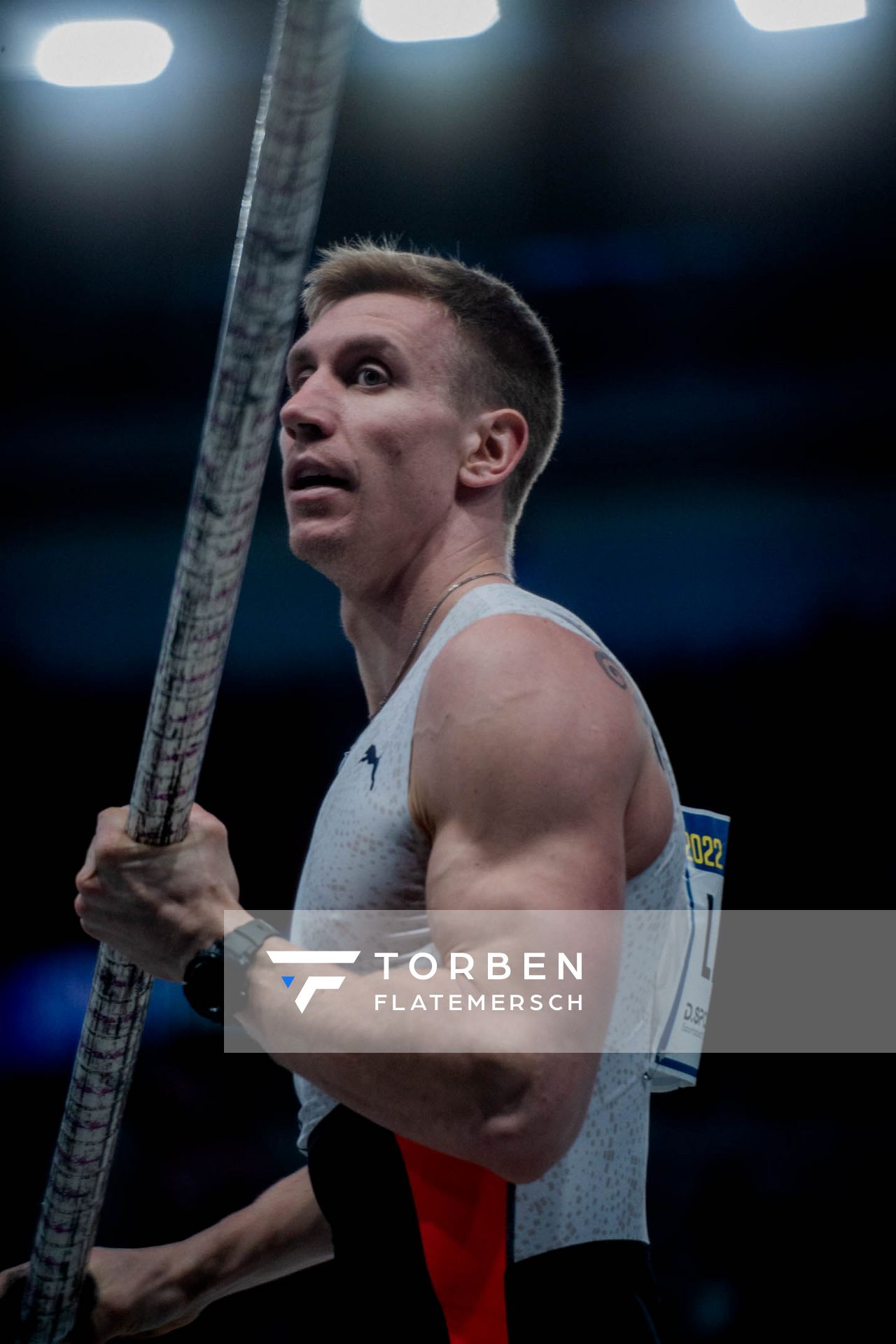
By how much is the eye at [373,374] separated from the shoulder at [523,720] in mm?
450

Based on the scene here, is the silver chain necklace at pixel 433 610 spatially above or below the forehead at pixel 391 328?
below

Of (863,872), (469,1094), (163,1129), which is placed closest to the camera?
(469,1094)

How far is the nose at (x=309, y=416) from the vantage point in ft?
4.55

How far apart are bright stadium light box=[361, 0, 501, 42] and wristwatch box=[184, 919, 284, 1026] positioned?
242 cm

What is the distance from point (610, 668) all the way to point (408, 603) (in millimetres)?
367

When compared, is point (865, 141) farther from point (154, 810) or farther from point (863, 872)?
point (154, 810)

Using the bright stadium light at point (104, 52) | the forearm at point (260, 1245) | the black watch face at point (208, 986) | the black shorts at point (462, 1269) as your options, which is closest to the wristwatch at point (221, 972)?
the black watch face at point (208, 986)

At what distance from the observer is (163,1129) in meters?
3.38

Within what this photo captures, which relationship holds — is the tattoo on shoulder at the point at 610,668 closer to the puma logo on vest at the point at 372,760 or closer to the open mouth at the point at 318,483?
the puma logo on vest at the point at 372,760

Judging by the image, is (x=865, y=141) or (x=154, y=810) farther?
→ (x=865, y=141)

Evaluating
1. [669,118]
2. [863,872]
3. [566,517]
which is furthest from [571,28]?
[863,872]

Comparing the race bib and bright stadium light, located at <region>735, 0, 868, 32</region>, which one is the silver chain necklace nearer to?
the race bib

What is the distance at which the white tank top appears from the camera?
3.64ft

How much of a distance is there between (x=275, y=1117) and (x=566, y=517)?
6.48ft
